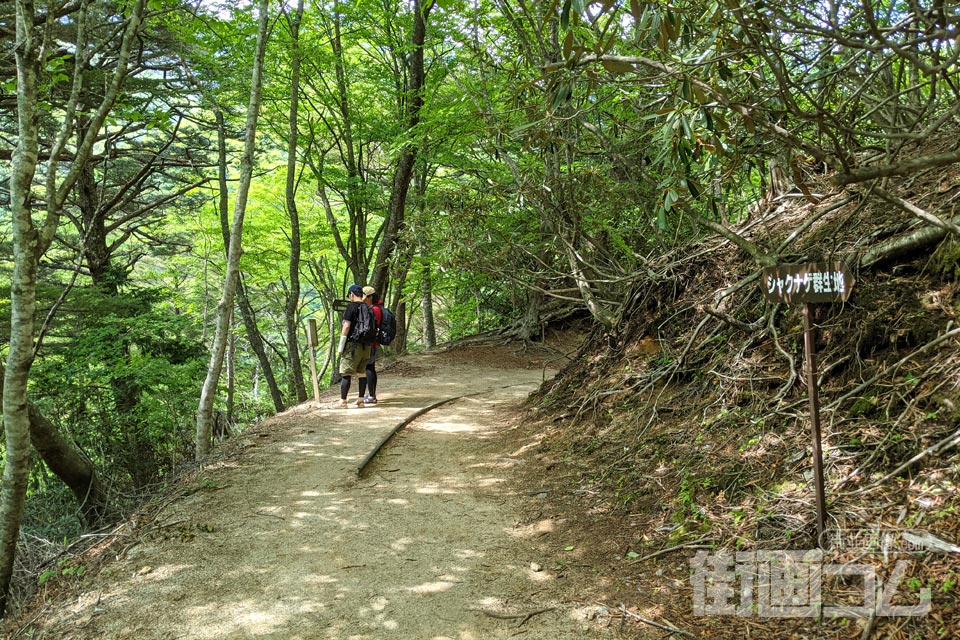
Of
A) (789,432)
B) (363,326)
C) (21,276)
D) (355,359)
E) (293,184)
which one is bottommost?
(789,432)

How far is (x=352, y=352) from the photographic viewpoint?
9555 mm

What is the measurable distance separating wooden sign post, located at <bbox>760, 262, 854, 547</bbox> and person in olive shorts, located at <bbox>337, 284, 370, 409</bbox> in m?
6.63

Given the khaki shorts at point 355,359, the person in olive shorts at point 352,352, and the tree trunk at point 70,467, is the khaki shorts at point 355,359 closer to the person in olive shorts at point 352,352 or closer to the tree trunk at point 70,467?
the person in olive shorts at point 352,352

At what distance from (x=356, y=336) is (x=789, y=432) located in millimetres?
6336

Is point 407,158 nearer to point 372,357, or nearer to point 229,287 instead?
A: point 372,357

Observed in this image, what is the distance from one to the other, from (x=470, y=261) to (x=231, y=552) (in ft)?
17.4

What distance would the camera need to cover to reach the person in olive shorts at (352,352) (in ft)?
30.5

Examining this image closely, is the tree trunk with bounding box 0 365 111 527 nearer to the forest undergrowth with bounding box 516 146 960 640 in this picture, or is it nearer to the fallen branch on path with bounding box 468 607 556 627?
the fallen branch on path with bounding box 468 607 556 627

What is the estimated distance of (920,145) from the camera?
5.93 m

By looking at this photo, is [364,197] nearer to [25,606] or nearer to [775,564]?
[25,606]

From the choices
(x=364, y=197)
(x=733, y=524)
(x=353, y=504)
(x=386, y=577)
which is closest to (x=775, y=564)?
(x=733, y=524)

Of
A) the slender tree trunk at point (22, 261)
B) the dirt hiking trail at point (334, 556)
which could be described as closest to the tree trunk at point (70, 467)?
the dirt hiking trail at point (334, 556)

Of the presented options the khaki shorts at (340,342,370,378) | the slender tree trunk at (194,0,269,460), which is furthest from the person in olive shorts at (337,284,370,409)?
the slender tree trunk at (194,0,269,460)

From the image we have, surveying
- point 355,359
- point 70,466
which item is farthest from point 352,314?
point 70,466
